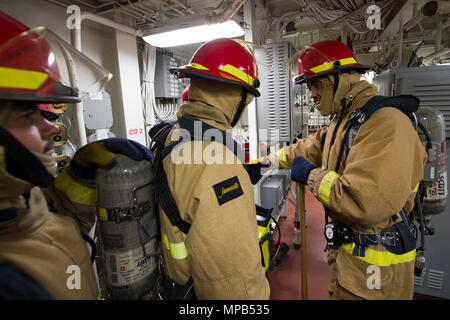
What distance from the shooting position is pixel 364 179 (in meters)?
1.39

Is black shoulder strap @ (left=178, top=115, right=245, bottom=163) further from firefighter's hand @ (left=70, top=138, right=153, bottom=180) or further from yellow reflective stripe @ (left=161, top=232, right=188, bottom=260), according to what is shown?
yellow reflective stripe @ (left=161, top=232, right=188, bottom=260)

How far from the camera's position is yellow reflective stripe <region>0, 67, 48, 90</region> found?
2.26 ft

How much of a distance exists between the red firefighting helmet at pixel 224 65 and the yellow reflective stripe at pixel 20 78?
674 mm

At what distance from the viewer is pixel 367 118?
1563mm

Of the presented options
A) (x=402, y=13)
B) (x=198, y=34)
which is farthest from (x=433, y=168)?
(x=198, y=34)

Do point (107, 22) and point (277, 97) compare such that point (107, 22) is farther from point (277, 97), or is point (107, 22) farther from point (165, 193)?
point (165, 193)

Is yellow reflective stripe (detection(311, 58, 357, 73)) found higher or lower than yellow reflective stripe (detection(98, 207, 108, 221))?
higher

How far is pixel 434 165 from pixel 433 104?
0.82 m

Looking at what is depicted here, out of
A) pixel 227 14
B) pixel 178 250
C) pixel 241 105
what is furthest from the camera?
pixel 227 14

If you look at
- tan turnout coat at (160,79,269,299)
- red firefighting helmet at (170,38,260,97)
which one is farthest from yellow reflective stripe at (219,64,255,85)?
tan turnout coat at (160,79,269,299)

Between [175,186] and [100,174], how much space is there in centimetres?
36
